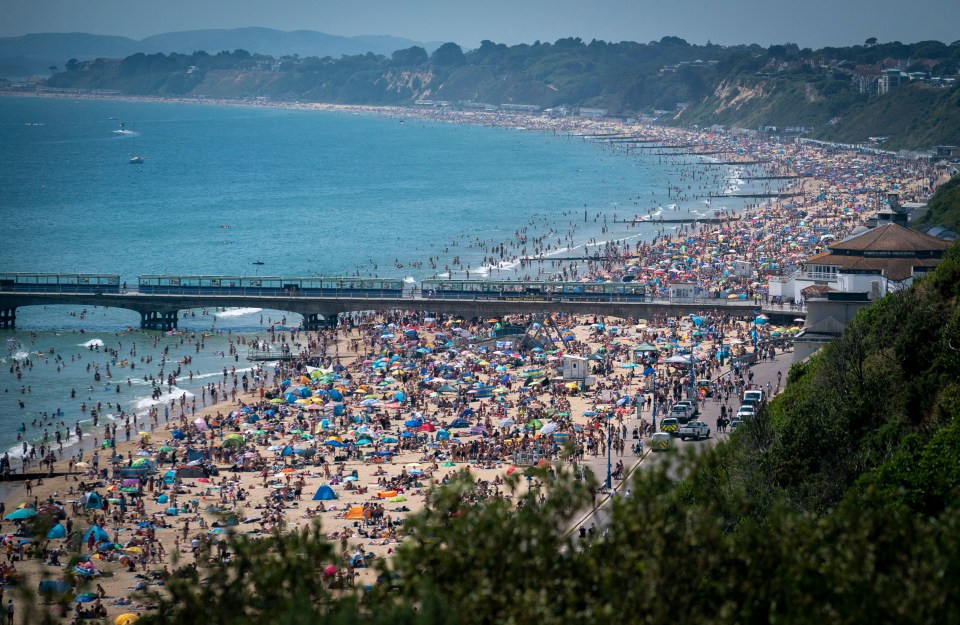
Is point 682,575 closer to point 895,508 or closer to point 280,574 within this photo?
point 280,574

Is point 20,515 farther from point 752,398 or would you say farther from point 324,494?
point 752,398

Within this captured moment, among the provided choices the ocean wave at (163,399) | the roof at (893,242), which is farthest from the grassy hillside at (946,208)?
the ocean wave at (163,399)

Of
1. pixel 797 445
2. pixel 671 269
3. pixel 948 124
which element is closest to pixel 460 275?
pixel 671 269

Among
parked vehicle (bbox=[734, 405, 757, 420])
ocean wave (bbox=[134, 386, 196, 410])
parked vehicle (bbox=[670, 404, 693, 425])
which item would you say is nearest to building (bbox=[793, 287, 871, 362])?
parked vehicle (bbox=[734, 405, 757, 420])

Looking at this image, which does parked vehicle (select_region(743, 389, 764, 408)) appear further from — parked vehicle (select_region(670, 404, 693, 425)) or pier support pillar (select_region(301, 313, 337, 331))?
pier support pillar (select_region(301, 313, 337, 331))

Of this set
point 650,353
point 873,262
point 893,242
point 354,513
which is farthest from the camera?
point 893,242

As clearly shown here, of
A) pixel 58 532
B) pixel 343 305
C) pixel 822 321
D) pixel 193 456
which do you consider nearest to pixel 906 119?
pixel 343 305

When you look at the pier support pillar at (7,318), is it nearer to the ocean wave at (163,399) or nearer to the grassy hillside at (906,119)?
the ocean wave at (163,399)
